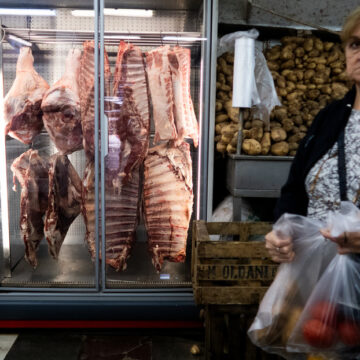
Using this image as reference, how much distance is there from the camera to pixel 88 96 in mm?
2877

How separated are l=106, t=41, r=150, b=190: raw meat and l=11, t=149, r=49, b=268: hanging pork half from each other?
53cm

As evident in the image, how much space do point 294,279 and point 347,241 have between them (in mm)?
251

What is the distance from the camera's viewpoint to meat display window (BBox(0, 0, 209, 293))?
286 centimetres

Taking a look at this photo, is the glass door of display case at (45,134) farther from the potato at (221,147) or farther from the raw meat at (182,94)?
the potato at (221,147)

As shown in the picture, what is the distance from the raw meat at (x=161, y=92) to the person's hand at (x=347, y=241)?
1.88 m

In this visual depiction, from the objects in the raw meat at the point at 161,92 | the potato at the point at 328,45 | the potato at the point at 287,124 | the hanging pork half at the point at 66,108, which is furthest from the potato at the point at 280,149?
the hanging pork half at the point at 66,108

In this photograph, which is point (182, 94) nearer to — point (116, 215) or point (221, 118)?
point (221, 118)

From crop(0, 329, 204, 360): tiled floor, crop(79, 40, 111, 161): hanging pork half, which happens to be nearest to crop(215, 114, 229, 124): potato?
crop(79, 40, 111, 161): hanging pork half

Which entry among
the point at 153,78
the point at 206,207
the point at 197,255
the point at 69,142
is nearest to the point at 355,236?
the point at 197,255

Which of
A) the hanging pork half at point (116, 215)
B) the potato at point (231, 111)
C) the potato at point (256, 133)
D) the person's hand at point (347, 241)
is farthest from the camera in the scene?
the potato at point (231, 111)

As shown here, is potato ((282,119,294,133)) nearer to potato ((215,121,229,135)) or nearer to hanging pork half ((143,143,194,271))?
potato ((215,121,229,135))

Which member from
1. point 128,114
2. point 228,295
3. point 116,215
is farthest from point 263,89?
point 228,295

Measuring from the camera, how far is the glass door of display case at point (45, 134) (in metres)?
2.89

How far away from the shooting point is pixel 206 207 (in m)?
2.91
